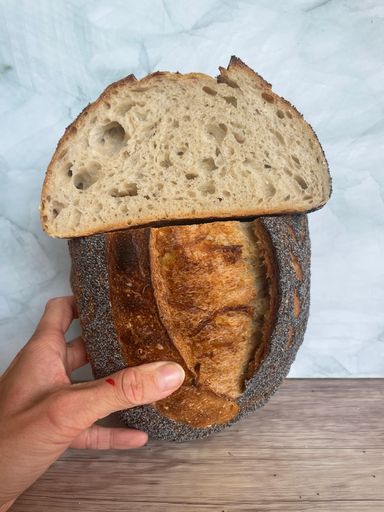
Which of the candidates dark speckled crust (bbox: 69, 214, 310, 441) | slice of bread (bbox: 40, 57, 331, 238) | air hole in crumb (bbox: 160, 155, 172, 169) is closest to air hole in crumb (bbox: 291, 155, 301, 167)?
slice of bread (bbox: 40, 57, 331, 238)

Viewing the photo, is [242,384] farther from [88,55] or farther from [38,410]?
[88,55]

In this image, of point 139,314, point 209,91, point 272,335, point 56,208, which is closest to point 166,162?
point 209,91

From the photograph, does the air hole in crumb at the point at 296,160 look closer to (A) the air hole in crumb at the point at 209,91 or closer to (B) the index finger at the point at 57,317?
(A) the air hole in crumb at the point at 209,91

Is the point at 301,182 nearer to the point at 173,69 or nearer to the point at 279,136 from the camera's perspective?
the point at 279,136

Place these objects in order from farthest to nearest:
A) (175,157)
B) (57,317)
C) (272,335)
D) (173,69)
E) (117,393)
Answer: (173,69), (57,317), (175,157), (272,335), (117,393)

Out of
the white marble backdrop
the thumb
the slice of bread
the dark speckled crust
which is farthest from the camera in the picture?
the white marble backdrop

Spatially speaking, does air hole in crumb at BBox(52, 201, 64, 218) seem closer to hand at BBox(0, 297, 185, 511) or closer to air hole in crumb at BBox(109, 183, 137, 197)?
air hole in crumb at BBox(109, 183, 137, 197)
